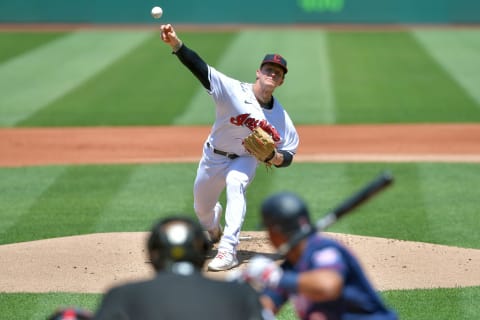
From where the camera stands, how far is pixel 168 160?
13.9 m

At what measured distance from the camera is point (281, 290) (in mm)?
4289

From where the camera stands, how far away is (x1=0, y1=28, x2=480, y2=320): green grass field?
33.2 ft

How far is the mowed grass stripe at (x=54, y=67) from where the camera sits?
745 inches

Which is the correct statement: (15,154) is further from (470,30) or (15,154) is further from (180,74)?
(470,30)

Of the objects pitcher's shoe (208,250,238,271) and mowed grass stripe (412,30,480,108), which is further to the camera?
mowed grass stripe (412,30,480,108)

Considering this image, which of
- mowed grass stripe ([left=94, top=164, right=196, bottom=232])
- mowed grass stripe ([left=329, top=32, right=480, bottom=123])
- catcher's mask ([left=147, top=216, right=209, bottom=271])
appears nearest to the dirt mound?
mowed grass stripe ([left=94, top=164, right=196, bottom=232])

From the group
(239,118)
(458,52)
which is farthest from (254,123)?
(458,52)

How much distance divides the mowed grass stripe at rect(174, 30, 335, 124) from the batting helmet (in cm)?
1293

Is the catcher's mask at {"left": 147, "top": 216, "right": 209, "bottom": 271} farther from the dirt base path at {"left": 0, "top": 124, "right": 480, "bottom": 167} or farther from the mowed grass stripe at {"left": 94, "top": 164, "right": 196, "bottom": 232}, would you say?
the dirt base path at {"left": 0, "top": 124, "right": 480, "bottom": 167}

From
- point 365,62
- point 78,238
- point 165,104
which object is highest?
point 78,238

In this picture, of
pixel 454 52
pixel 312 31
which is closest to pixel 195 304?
pixel 454 52

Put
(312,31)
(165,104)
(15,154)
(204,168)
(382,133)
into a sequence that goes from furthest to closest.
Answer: (312,31) < (165,104) < (382,133) < (15,154) < (204,168)

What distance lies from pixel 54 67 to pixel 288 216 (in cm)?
1926

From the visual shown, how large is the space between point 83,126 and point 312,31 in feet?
47.0
